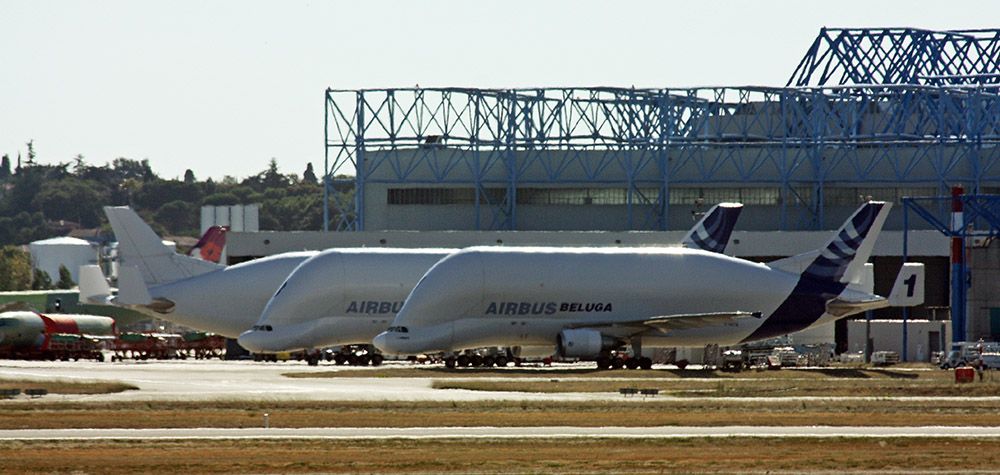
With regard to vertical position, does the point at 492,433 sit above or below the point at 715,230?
below

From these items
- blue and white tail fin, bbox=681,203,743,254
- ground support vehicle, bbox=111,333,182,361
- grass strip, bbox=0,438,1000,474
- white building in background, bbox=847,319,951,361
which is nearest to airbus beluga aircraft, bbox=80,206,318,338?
ground support vehicle, bbox=111,333,182,361

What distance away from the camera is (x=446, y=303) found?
279ft

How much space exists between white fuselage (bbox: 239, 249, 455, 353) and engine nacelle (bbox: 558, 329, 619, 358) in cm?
973

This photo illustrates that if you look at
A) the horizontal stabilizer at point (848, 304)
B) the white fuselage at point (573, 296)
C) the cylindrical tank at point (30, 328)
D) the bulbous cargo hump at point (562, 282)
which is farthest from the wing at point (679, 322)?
the cylindrical tank at point (30, 328)

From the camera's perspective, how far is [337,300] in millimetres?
91938

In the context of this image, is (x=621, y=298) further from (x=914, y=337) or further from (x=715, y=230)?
(x=914, y=337)

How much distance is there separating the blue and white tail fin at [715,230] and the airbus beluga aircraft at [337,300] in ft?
46.2

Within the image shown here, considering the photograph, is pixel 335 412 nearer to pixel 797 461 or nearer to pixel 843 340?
pixel 797 461

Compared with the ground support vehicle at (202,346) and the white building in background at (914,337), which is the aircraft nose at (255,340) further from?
the white building in background at (914,337)

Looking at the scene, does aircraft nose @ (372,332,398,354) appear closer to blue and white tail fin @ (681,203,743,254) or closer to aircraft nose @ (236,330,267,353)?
aircraft nose @ (236,330,267,353)

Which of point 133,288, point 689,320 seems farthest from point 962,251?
point 133,288

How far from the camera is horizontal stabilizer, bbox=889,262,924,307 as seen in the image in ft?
312

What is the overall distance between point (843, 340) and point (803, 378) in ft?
118

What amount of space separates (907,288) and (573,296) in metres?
19.4
